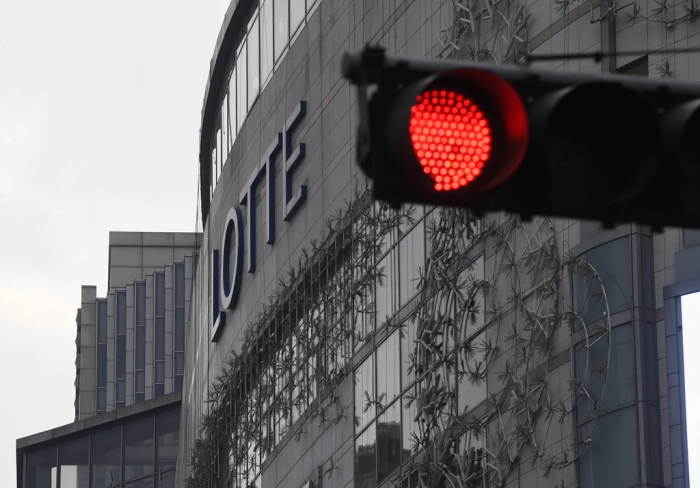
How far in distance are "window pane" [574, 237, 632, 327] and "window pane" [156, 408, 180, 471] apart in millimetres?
52747

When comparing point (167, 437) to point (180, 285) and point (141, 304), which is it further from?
point (141, 304)

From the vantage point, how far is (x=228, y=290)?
44.4 meters

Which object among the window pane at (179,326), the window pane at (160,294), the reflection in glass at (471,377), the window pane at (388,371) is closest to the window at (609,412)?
the reflection in glass at (471,377)

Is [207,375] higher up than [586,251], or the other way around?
[207,375]

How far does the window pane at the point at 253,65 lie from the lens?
42.2m

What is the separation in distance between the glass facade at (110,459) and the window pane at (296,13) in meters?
37.9

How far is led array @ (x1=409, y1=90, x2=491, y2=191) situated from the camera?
13.9ft

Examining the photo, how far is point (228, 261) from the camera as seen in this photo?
148 ft

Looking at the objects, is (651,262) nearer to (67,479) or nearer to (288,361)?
(288,361)

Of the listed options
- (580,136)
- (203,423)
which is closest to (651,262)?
(580,136)

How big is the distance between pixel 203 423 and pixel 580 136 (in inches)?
1702

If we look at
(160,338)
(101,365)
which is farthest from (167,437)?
(101,365)

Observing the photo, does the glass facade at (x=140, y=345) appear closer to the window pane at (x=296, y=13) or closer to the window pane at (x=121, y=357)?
the window pane at (x=121, y=357)

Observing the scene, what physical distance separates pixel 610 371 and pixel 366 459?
9.68 metres
